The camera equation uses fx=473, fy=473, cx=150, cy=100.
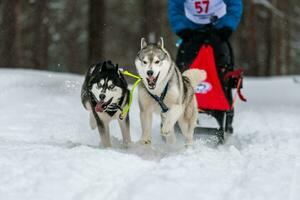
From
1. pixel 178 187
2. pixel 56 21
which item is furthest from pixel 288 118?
pixel 56 21

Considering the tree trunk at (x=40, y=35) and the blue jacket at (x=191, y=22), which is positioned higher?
the blue jacket at (x=191, y=22)

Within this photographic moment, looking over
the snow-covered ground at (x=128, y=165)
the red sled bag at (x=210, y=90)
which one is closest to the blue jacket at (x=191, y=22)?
the red sled bag at (x=210, y=90)

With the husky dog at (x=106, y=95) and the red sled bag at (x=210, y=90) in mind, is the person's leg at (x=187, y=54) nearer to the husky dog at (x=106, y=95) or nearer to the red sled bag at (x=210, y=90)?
the red sled bag at (x=210, y=90)

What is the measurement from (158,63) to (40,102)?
2958 millimetres

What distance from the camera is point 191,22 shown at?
20.3ft

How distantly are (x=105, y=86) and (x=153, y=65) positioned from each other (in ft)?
1.66

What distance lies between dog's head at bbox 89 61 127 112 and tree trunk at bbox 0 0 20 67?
29.1ft

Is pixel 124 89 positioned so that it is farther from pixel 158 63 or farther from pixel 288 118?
pixel 288 118

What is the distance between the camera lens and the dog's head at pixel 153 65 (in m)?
4.34

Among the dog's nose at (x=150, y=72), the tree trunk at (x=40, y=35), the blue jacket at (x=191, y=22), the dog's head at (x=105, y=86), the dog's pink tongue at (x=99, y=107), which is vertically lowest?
the tree trunk at (x=40, y=35)

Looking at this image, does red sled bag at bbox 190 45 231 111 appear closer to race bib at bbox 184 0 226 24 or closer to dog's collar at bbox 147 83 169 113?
race bib at bbox 184 0 226 24

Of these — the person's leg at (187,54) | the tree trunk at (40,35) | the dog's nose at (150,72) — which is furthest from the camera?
the tree trunk at (40,35)

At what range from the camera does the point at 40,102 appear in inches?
268

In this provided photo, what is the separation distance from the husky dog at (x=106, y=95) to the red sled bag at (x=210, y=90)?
3.65ft
